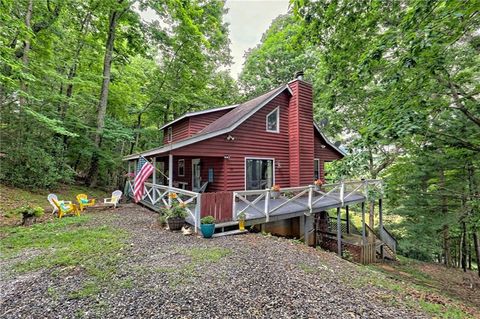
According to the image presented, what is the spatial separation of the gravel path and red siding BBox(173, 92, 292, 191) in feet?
15.9

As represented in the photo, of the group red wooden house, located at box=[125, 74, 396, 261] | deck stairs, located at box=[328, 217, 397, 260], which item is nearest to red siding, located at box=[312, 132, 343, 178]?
red wooden house, located at box=[125, 74, 396, 261]

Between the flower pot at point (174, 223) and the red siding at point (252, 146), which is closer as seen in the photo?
the flower pot at point (174, 223)

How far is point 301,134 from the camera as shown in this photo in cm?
1171

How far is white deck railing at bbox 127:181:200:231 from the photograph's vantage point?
6785 mm

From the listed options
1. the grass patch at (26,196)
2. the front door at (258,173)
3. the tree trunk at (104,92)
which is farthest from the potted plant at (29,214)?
the front door at (258,173)

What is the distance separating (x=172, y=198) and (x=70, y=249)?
3249 mm

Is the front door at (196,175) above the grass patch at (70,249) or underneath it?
above

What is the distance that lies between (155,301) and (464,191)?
535 inches

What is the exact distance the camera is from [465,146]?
7.55 metres

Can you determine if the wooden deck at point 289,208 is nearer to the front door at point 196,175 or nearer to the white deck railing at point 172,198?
the white deck railing at point 172,198

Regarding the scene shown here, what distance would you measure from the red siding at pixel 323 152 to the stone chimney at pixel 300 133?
5.14ft

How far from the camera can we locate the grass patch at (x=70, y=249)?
4.14 meters

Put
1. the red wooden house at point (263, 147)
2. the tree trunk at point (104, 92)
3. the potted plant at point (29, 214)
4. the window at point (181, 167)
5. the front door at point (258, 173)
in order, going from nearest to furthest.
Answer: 1. the potted plant at point (29, 214)
2. the red wooden house at point (263, 147)
3. the front door at point (258, 173)
4. the window at point (181, 167)
5. the tree trunk at point (104, 92)

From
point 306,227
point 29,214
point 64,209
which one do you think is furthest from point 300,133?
point 29,214
